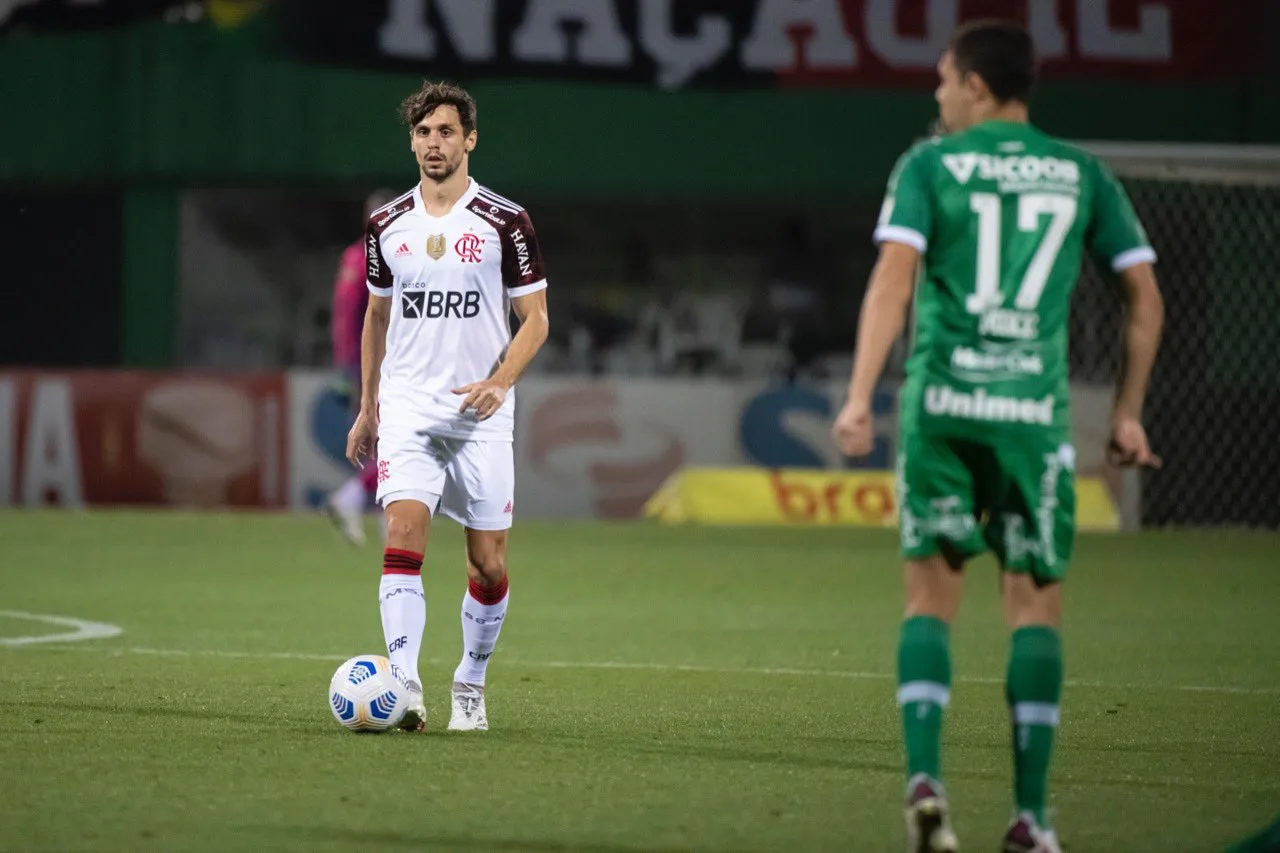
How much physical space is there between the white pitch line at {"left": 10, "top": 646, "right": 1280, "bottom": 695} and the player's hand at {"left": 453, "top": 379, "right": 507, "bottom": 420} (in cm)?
236

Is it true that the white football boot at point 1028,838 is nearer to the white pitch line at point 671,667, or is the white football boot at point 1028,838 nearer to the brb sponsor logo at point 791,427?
the white pitch line at point 671,667

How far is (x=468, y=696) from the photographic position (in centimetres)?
753

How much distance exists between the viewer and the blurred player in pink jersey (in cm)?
1530

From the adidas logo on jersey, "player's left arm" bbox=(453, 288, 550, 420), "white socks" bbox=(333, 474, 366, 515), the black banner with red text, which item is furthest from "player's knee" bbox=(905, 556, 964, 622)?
the black banner with red text

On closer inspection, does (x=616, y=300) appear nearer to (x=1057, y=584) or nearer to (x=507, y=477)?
(x=507, y=477)

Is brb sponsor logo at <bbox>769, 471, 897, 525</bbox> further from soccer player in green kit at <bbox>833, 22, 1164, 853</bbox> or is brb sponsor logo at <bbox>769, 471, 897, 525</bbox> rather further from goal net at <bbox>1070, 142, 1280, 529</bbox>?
soccer player in green kit at <bbox>833, 22, 1164, 853</bbox>

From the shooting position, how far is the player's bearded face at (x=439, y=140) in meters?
7.43

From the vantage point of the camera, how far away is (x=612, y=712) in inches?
314

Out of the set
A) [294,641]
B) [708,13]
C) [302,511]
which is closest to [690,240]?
[708,13]

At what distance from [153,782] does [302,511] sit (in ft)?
45.9

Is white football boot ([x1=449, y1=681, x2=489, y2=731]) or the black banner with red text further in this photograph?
the black banner with red text

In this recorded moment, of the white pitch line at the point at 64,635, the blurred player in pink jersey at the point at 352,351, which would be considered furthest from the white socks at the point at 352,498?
the white pitch line at the point at 64,635

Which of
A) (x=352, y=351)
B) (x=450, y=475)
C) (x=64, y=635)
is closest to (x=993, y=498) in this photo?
(x=450, y=475)

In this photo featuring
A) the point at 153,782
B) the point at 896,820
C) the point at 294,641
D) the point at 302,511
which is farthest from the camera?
the point at 302,511
